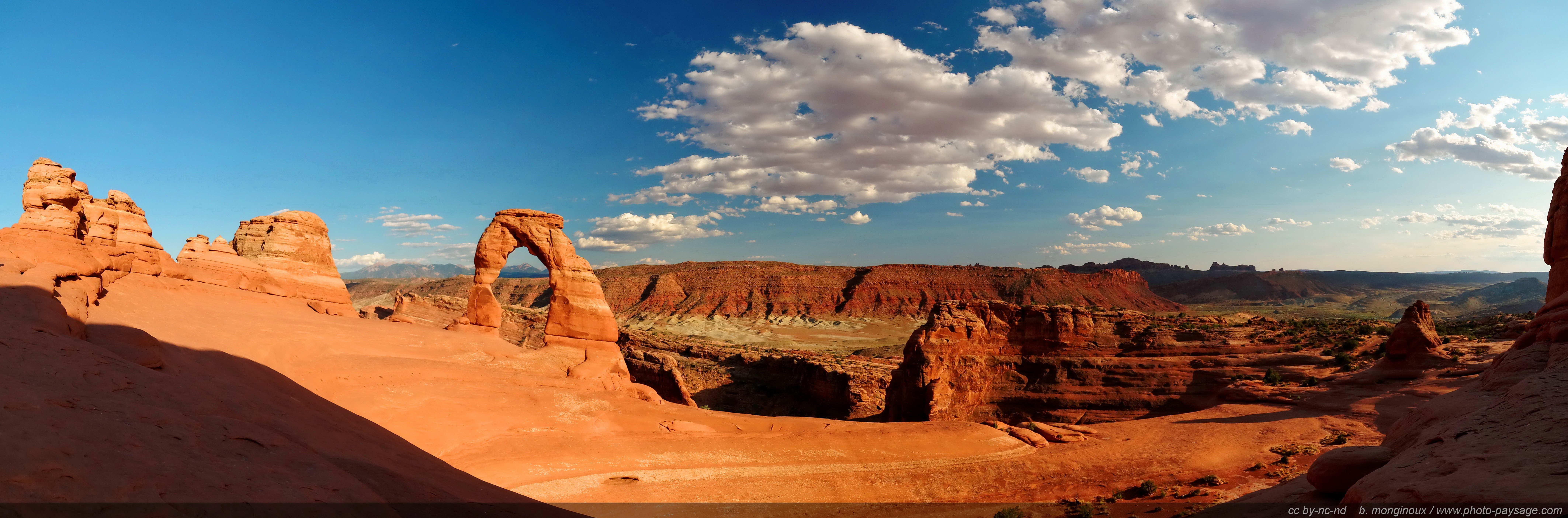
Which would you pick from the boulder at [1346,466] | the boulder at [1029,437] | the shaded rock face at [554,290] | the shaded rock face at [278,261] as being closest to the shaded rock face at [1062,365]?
the boulder at [1029,437]

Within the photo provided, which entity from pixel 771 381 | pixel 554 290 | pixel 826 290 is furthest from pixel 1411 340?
pixel 826 290

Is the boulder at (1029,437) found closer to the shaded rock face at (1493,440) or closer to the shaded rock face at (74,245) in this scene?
the shaded rock face at (1493,440)

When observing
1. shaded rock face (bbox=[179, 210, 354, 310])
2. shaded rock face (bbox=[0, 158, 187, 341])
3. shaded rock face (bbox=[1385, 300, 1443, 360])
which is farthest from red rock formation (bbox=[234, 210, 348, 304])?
shaded rock face (bbox=[1385, 300, 1443, 360])

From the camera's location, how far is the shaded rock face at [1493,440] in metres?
5.55

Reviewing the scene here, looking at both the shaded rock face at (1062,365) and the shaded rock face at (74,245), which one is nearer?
the shaded rock face at (74,245)

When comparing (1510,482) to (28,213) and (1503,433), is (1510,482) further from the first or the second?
(28,213)

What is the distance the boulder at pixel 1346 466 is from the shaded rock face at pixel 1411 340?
820 inches

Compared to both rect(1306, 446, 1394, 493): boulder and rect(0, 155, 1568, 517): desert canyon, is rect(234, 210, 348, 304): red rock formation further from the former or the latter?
rect(1306, 446, 1394, 493): boulder

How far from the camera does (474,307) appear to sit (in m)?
25.6

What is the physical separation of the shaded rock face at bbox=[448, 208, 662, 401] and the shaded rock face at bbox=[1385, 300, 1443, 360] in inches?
1149

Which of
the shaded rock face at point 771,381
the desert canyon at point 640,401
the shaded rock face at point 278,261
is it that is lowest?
the shaded rock face at point 771,381

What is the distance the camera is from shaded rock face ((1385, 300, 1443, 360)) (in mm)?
24062

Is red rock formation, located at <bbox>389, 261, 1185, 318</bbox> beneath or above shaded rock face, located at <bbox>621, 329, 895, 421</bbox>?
above

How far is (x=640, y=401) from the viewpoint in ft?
71.9
